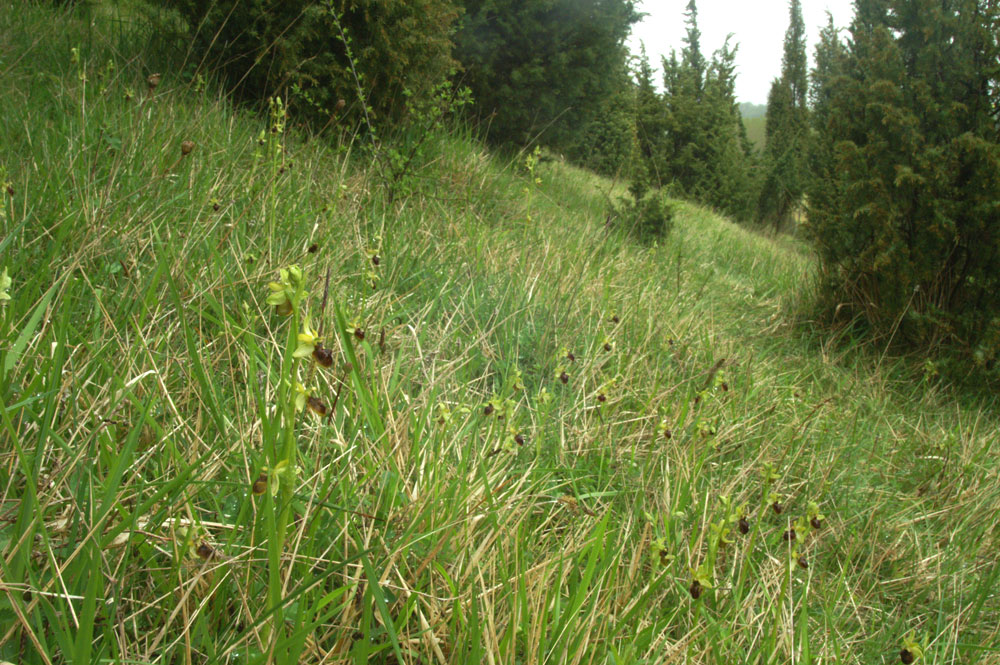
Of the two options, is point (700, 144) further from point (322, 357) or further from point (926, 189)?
point (322, 357)

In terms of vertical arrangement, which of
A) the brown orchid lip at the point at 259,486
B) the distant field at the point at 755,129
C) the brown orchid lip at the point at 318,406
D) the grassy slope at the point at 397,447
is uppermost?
the distant field at the point at 755,129

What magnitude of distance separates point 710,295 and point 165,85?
3.85 m

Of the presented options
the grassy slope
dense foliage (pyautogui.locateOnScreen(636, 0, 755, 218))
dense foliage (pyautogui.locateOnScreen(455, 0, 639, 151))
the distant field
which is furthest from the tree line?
the distant field

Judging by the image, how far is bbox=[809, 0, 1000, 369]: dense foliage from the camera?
4398 millimetres

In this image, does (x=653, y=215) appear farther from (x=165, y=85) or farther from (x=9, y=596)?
(x=9, y=596)

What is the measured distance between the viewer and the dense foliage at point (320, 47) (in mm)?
4020

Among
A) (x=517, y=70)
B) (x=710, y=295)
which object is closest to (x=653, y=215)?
(x=710, y=295)

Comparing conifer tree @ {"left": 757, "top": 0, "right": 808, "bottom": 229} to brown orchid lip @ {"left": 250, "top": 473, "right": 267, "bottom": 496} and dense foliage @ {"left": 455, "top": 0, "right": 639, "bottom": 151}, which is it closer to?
dense foliage @ {"left": 455, "top": 0, "right": 639, "bottom": 151}

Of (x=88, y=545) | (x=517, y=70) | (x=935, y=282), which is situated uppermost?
(x=517, y=70)

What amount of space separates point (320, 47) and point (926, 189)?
4135 mm

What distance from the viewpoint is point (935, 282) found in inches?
180

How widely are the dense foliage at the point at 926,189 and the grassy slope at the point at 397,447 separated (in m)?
0.84

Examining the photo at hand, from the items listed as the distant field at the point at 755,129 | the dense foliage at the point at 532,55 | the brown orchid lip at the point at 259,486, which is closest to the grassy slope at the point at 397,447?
the brown orchid lip at the point at 259,486

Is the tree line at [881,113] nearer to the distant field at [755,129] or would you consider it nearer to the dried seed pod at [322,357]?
the dried seed pod at [322,357]
